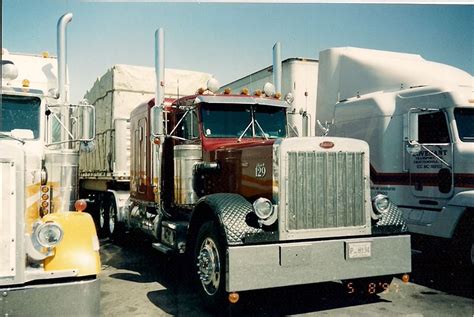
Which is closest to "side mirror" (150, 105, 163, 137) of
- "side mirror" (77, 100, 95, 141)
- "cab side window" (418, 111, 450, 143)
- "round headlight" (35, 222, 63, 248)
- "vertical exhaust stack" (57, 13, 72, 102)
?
"side mirror" (77, 100, 95, 141)

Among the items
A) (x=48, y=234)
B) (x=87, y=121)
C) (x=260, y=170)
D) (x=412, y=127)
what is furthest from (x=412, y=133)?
(x=48, y=234)

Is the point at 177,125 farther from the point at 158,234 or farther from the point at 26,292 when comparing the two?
the point at 26,292

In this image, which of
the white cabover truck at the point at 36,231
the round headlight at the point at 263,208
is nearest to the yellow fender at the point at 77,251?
the white cabover truck at the point at 36,231

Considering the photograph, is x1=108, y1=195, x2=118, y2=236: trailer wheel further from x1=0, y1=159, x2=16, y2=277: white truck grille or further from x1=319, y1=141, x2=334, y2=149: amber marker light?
x1=0, y1=159, x2=16, y2=277: white truck grille

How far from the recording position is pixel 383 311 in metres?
4.90

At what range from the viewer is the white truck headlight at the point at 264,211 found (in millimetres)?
4363

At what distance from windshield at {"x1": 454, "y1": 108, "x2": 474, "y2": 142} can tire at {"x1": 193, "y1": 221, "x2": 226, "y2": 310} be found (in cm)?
407

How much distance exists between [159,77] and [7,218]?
9.51 ft

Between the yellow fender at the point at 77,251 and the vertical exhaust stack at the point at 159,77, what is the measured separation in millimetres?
2052

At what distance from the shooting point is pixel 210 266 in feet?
15.5

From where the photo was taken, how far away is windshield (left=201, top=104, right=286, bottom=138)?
19.9 ft

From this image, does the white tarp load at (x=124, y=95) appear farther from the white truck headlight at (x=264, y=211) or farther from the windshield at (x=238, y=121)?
the white truck headlight at (x=264, y=211)

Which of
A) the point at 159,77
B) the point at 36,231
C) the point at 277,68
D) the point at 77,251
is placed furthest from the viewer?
the point at 277,68

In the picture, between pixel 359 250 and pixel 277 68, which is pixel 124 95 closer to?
pixel 277 68
